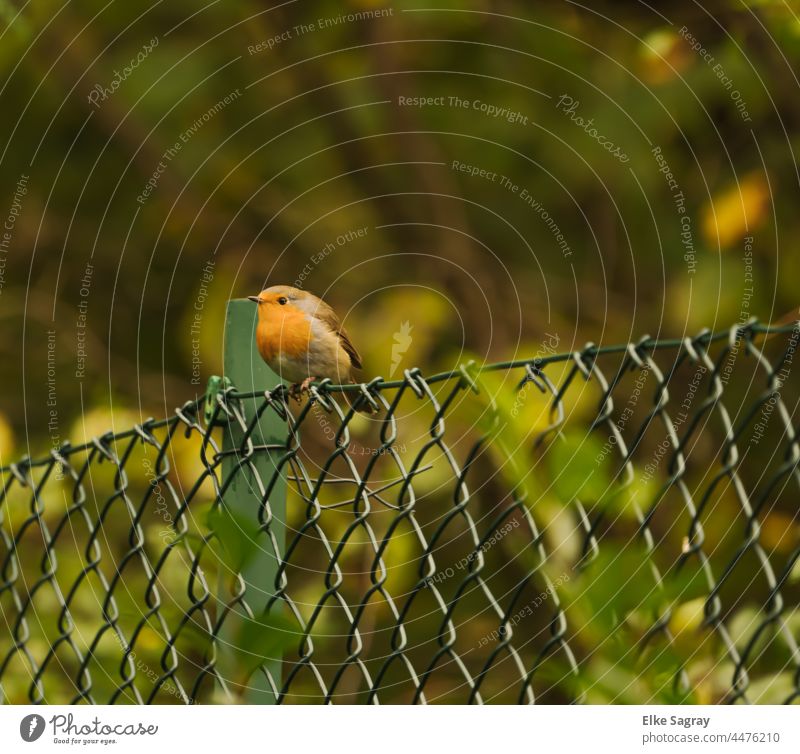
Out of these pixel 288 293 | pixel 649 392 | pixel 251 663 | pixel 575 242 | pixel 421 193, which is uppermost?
pixel 421 193

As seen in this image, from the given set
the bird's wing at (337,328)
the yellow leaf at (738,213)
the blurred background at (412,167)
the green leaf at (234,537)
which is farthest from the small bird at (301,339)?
the yellow leaf at (738,213)

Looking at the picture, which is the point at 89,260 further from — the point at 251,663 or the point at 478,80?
the point at 251,663

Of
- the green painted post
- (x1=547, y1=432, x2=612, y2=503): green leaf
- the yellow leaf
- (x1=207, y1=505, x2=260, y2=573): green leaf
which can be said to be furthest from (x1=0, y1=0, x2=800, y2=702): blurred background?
(x1=547, y1=432, x2=612, y2=503): green leaf

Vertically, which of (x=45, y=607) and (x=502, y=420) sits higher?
(x=45, y=607)

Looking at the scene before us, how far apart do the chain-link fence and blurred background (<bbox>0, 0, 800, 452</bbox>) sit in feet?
0.75

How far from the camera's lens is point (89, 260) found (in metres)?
2.66

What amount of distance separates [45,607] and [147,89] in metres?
1.18

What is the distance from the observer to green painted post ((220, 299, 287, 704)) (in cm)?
133

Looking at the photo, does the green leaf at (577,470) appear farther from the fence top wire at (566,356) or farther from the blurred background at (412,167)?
the blurred background at (412,167)

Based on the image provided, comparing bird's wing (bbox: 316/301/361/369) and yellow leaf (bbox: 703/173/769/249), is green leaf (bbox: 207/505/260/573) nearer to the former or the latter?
bird's wing (bbox: 316/301/361/369)

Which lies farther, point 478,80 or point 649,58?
point 478,80

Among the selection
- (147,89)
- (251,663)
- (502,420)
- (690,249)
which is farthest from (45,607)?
(502,420)

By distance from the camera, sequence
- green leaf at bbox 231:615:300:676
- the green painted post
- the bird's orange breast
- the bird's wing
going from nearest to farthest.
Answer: green leaf at bbox 231:615:300:676, the green painted post, the bird's orange breast, the bird's wing

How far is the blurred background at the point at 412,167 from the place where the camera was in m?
2.30
